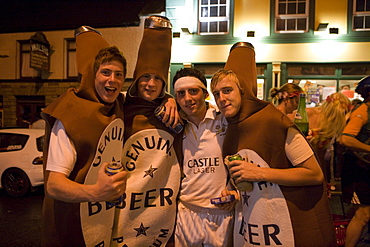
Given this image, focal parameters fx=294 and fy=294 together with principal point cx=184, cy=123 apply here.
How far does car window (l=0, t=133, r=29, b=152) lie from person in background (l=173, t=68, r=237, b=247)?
6092 mm

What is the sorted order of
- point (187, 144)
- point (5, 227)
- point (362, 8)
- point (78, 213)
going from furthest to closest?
point (362, 8) < point (5, 227) < point (187, 144) < point (78, 213)

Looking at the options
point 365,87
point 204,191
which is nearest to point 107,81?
point 204,191

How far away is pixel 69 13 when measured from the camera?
45.6ft

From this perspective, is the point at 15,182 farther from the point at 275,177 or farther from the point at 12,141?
the point at 275,177

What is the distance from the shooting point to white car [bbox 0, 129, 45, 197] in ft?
23.3

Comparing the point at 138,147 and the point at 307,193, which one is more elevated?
the point at 138,147

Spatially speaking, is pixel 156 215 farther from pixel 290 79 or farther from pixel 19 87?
pixel 19 87

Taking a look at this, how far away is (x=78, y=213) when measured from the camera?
6.97 feet

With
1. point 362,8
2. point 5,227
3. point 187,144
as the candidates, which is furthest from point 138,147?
point 362,8

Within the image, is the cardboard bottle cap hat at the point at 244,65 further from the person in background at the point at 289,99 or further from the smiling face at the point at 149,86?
the person in background at the point at 289,99

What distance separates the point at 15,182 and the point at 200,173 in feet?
21.1

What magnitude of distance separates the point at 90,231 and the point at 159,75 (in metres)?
1.40

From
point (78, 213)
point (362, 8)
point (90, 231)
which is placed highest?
point (362, 8)

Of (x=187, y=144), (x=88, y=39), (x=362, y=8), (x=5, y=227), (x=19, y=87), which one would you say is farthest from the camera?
(x=19, y=87)
